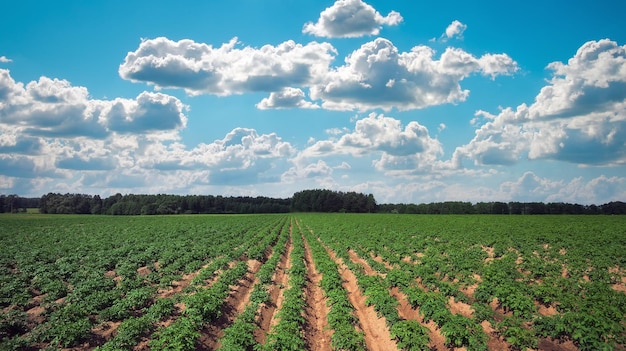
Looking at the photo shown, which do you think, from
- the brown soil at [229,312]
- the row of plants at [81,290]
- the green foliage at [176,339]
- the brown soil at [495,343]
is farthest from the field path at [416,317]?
the row of plants at [81,290]

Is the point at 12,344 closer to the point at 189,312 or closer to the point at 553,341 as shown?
the point at 189,312

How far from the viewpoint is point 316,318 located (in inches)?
566

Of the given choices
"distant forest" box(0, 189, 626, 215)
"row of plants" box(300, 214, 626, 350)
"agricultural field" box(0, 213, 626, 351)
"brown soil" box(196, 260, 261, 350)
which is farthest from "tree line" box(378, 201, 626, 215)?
"brown soil" box(196, 260, 261, 350)

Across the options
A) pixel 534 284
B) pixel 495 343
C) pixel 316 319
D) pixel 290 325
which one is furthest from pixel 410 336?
pixel 534 284

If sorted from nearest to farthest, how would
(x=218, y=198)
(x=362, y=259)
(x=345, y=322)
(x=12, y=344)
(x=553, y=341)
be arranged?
(x=12, y=344)
(x=553, y=341)
(x=345, y=322)
(x=362, y=259)
(x=218, y=198)

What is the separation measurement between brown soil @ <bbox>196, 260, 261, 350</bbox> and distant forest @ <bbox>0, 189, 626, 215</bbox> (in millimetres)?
112487

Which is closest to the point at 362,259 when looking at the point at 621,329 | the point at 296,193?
the point at 621,329

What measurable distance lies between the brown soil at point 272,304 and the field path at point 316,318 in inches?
51.6

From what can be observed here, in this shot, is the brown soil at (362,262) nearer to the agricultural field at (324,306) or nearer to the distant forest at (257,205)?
the agricultural field at (324,306)

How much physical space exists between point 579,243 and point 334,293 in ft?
75.8

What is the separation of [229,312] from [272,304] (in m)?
1.97

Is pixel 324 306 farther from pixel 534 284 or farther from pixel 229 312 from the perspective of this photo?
pixel 534 284

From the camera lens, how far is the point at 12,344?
10.3 metres

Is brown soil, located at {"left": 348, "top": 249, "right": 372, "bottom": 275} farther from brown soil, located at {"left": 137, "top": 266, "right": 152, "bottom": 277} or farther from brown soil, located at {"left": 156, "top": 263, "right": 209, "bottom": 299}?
brown soil, located at {"left": 137, "top": 266, "right": 152, "bottom": 277}
